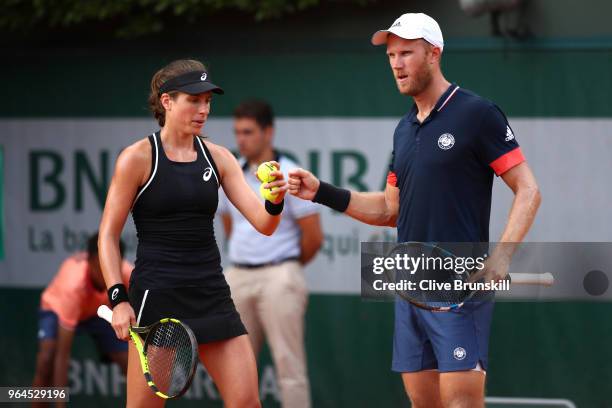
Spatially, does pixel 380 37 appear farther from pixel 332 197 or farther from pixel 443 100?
pixel 332 197

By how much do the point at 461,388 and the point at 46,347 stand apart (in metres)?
3.46

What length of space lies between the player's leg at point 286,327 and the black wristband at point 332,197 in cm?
175

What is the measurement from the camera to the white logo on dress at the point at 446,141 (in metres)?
4.90

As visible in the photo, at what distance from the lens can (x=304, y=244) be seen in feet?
23.3

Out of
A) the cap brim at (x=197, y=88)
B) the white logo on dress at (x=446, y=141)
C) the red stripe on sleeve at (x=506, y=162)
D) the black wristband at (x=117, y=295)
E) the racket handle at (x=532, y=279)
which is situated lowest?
the black wristband at (x=117, y=295)

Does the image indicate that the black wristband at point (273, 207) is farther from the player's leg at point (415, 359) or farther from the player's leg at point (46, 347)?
the player's leg at point (46, 347)

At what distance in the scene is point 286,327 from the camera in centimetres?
697

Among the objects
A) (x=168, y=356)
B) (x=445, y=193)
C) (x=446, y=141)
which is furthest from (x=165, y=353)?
(x=446, y=141)

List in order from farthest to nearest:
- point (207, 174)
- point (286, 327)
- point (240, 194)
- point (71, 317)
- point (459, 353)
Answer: point (71, 317), point (286, 327), point (240, 194), point (207, 174), point (459, 353)

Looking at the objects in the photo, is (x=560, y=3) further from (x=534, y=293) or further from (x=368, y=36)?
(x=534, y=293)

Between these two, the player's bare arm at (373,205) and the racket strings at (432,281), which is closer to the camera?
the racket strings at (432,281)

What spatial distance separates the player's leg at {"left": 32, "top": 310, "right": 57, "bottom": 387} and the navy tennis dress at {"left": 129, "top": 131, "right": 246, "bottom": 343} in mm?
2577

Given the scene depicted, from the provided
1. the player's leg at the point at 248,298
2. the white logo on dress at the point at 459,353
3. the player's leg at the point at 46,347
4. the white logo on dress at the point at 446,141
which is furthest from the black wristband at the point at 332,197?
the player's leg at the point at 46,347

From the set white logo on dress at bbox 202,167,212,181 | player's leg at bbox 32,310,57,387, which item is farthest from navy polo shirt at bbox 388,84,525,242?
player's leg at bbox 32,310,57,387
